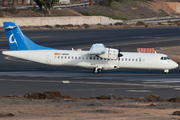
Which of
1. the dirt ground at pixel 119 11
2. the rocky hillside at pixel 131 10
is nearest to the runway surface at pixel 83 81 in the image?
the dirt ground at pixel 119 11

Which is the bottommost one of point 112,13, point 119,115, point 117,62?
point 119,115

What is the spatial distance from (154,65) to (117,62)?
4.67 meters

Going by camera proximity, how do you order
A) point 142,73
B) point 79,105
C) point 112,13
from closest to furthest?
point 79,105 → point 142,73 → point 112,13

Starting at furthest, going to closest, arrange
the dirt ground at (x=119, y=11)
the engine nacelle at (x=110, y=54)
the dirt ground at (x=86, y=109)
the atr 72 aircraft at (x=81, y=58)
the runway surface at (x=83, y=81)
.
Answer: the dirt ground at (x=119, y=11)
the atr 72 aircraft at (x=81, y=58)
the engine nacelle at (x=110, y=54)
the runway surface at (x=83, y=81)
the dirt ground at (x=86, y=109)

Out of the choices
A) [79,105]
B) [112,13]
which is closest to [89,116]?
[79,105]

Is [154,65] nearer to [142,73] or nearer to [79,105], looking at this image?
[142,73]

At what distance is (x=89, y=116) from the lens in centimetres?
1862

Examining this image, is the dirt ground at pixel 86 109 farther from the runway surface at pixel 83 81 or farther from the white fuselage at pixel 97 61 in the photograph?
the white fuselage at pixel 97 61

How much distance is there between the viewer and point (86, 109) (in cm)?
2094

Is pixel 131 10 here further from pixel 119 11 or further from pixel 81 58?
pixel 81 58

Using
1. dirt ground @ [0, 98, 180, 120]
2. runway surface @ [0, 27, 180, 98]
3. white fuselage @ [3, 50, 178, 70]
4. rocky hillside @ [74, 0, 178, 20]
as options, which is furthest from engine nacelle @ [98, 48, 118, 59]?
rocky hillside @ [74, 0, 178, 20]

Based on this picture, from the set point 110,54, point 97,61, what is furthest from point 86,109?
point 97,61

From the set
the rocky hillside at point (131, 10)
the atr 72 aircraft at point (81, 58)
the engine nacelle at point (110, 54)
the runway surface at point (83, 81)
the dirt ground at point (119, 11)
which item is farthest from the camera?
the rocky hillside at point (131, 10)

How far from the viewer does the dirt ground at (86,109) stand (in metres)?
18.4
